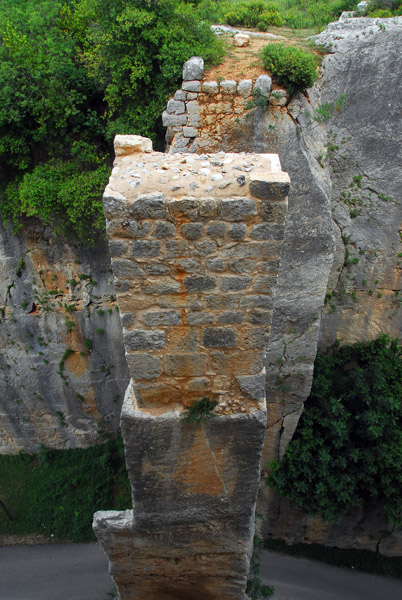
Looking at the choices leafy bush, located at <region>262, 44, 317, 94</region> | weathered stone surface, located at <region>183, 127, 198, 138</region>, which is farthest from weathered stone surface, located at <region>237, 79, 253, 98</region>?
weathered stone surface, located at <region>183, 127, 198, 138</region>

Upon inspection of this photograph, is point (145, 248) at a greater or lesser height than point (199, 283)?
greater

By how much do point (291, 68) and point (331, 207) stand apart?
2.63m

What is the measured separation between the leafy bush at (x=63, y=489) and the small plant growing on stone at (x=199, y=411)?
7.05 meters

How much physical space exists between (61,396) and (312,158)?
7620mm

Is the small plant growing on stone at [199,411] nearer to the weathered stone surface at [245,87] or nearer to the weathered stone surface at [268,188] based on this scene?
the weathered stone surface at [268,188]

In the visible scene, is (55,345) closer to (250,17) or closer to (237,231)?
(237,231)

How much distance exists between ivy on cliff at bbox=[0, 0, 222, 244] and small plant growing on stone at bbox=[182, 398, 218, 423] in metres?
5.15

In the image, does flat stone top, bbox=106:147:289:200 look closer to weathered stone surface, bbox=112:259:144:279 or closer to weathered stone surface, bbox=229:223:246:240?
weathered stone surface, bbox=229:223:246:240

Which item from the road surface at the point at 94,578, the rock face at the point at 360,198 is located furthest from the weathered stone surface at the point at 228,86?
the road surface at the point at 94,578

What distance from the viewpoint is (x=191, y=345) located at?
3.42 metres

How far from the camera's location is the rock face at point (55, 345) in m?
8.77

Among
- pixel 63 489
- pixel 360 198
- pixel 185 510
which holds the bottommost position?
pixel 63 489

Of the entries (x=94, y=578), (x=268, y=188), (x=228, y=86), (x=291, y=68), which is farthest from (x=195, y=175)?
(x=94, y=578)

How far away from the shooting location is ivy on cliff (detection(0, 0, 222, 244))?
6988 mm
